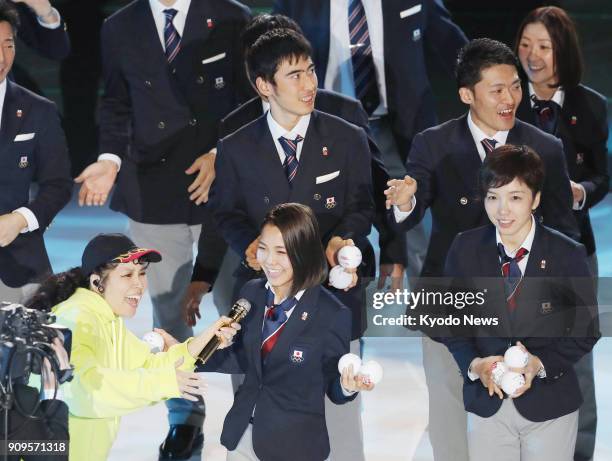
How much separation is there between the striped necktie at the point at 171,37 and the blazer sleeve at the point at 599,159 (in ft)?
5.70

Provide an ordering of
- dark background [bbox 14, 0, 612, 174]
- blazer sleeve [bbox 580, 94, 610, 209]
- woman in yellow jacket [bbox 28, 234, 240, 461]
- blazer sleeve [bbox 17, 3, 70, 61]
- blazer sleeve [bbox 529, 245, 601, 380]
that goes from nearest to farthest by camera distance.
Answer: woman in yellow jacket [bbox 28, 234, 240, 461] → blazer sleeve [bbox 529, 245, 601, 380] → blazer sleeve [bbox 580, 94, 610, 209] → blazer sleeve [bbox 17, 3, 70, 61] → dark background [bbox 14, 0, 612, 174]

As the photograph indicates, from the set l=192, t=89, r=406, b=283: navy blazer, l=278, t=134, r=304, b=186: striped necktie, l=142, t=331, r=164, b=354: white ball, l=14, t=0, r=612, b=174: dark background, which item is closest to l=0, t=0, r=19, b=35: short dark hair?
l=14, t=0, r=612, b=174: dark background

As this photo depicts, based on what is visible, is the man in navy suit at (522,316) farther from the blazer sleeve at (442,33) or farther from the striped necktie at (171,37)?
the striped necktie at (171,37)

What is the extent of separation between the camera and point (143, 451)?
5.94 metres

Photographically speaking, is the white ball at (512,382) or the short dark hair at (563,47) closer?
the white ball at (512,382)

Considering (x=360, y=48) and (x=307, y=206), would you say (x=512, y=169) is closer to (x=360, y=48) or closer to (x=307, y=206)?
(x=307, y=206)

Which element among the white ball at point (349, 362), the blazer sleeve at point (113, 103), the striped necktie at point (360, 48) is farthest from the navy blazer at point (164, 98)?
the white ball at point (349, 362)

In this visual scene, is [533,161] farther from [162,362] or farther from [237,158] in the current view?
[162,362]

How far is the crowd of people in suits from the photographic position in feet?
15.5

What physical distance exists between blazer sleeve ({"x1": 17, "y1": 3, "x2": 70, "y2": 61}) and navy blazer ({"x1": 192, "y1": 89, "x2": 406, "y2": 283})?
986 mm

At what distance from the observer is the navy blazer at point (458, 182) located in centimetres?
530

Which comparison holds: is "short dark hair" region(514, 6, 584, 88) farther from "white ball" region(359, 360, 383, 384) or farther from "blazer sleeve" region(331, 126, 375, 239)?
"white ball" region(359, 360, 383, 384)

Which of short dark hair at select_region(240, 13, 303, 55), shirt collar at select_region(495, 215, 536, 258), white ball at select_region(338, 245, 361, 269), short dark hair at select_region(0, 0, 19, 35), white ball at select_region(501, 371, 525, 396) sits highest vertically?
short dark hair at select_region(0, 0, 19, 35)

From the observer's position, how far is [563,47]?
19.4ft
